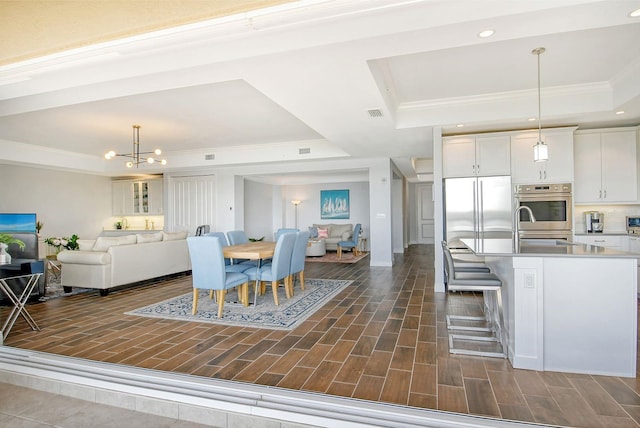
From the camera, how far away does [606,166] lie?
192 inches

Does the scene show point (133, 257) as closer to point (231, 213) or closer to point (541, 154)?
point (231, 213)

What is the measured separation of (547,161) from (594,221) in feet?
4.00

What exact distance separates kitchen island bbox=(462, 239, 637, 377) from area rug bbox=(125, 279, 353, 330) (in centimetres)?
208

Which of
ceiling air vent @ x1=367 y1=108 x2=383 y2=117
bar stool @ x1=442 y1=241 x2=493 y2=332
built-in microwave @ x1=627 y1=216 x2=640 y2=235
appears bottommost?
bar stool @ x1=442 y1=241 x2=493 y2=332

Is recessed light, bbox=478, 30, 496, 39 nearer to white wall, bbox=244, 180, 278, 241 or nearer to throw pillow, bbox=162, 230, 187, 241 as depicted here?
throw pillow, bbox=162, 230, 187, 241

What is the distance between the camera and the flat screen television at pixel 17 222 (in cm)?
686

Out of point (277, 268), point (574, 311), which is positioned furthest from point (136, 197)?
point (574, 311)

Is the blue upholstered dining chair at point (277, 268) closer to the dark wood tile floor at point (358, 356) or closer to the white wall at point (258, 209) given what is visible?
the dark wood tile floor at point (358, 356)

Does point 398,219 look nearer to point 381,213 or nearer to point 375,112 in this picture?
point 381,213

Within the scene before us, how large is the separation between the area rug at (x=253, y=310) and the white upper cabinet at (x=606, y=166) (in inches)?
157

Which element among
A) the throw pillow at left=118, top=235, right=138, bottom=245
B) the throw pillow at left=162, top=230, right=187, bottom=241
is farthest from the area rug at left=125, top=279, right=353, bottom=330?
the throw pillow at left=162, top=230, right=187, bottom=241

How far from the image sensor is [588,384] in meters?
2.21

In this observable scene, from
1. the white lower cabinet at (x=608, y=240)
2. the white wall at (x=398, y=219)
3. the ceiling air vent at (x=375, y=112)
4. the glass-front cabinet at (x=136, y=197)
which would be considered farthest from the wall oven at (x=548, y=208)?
the glass-front cabinet at (x=136, y=197)

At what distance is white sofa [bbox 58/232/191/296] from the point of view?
4.98 metres
